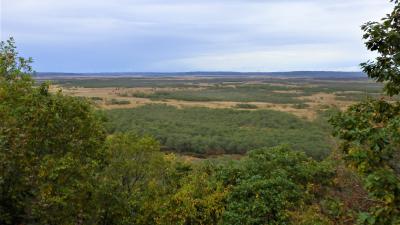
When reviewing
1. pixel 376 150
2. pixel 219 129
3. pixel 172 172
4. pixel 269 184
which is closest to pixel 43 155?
pixel 172 172

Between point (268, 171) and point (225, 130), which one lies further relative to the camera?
point (225, 130)

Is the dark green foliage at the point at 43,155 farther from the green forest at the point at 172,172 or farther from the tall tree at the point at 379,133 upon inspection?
the tall tree at the point at 379,133

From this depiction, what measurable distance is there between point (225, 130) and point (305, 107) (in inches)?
1570

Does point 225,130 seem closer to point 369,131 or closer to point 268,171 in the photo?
point 268,171

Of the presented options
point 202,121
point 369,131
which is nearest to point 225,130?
point 202,121

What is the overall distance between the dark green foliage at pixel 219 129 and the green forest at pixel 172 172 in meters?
26.3

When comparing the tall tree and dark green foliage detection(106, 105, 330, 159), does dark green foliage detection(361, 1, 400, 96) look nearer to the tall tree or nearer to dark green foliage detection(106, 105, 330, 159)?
the tall tree

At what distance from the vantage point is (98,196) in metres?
18.5

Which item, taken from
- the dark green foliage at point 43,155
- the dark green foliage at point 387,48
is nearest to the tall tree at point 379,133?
the dark green foliage at point 387,48

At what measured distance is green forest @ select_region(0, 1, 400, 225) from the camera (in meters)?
9.38

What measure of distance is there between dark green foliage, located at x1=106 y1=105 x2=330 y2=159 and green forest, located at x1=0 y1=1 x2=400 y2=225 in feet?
86.2

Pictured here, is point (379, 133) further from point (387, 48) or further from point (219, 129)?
point (219, 129)

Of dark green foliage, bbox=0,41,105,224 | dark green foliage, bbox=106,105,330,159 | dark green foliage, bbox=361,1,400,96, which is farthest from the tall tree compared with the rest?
dark green foliage, bbox=106,105,330,159

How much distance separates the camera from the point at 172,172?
23.7 metres
